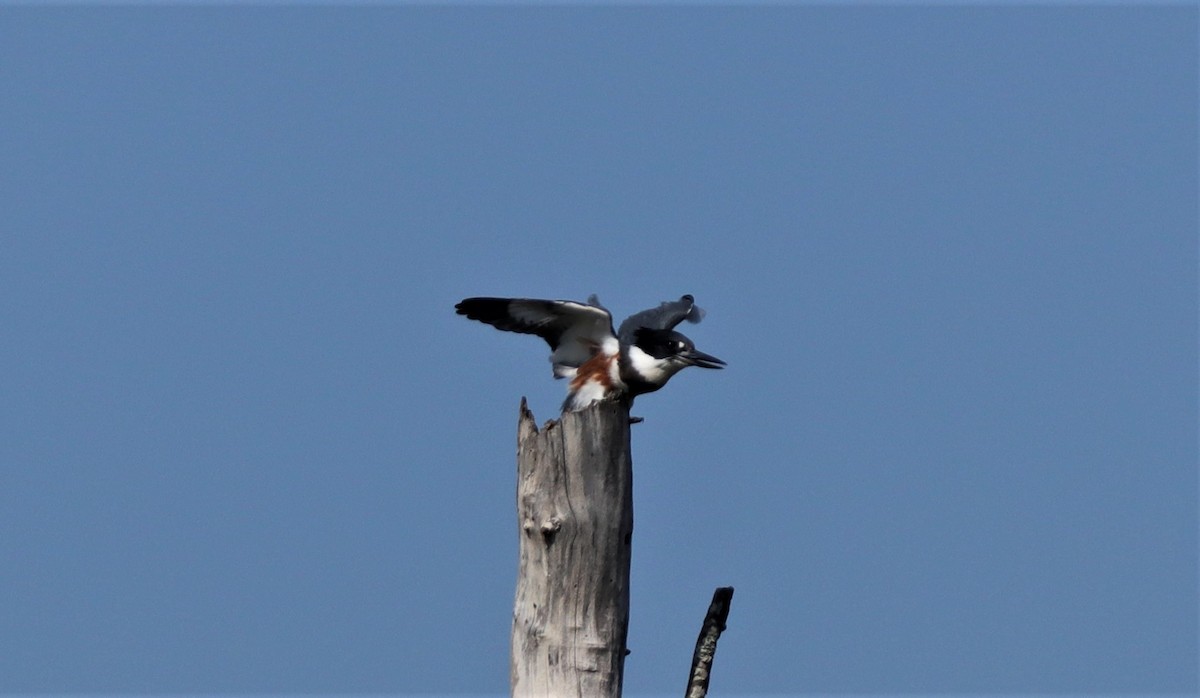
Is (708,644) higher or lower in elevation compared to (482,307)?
lower

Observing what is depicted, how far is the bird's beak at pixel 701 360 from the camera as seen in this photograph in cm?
887

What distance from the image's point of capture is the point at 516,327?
888 centimetres

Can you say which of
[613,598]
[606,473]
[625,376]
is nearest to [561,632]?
[613,598]

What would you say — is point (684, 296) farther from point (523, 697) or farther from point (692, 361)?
point (523, 697)

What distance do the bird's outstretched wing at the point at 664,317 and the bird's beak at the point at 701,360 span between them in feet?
1.30

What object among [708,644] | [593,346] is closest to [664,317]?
[593,346]

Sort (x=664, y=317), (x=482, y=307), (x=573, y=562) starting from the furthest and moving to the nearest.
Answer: (x=664, y=317) < (x=482, y=307) < (x=573, y=562)

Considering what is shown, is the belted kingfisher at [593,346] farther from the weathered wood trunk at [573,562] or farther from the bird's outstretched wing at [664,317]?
the weathered wood trunk at [573,562]

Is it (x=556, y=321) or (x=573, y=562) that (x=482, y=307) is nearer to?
(x=556, y=321)

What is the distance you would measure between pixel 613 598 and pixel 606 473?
54 cm

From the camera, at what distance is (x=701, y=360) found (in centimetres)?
891

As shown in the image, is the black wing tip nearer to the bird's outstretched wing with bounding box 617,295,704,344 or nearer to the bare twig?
the bird's outstretched wing with bounding box 617,295,704,344

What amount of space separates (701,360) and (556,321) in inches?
37.4

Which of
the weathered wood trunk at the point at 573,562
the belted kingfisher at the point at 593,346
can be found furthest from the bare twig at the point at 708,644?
the belted kingfisher at the point at 593,346
